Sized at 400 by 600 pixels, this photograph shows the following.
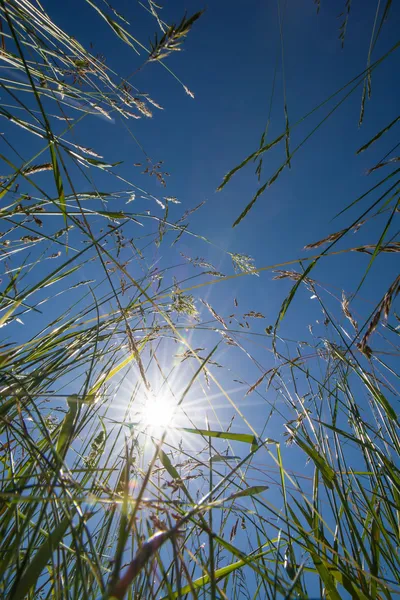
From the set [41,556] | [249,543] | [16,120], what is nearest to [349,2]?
[16,120]

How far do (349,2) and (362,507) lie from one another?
1.74 meters

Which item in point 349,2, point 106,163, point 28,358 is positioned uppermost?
point 349,2

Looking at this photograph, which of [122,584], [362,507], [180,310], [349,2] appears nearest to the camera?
[122,584]

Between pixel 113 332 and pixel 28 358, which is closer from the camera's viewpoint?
pixel 28 358

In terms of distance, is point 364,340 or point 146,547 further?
point 364,340

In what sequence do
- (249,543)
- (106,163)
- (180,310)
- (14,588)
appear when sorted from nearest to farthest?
(14,588) < (106,163) < (249,543) < (180,310)

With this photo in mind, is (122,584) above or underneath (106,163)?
underneath

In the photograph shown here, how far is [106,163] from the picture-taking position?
55.7 inches

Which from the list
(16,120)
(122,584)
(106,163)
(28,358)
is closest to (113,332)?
(28,358)

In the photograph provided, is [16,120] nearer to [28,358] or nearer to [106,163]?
[106,163]

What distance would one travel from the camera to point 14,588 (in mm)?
540

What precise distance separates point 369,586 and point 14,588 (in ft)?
2.70

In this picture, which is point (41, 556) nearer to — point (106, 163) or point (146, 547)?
point (146, 547)

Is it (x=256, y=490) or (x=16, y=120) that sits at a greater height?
(x=16, y=120)
